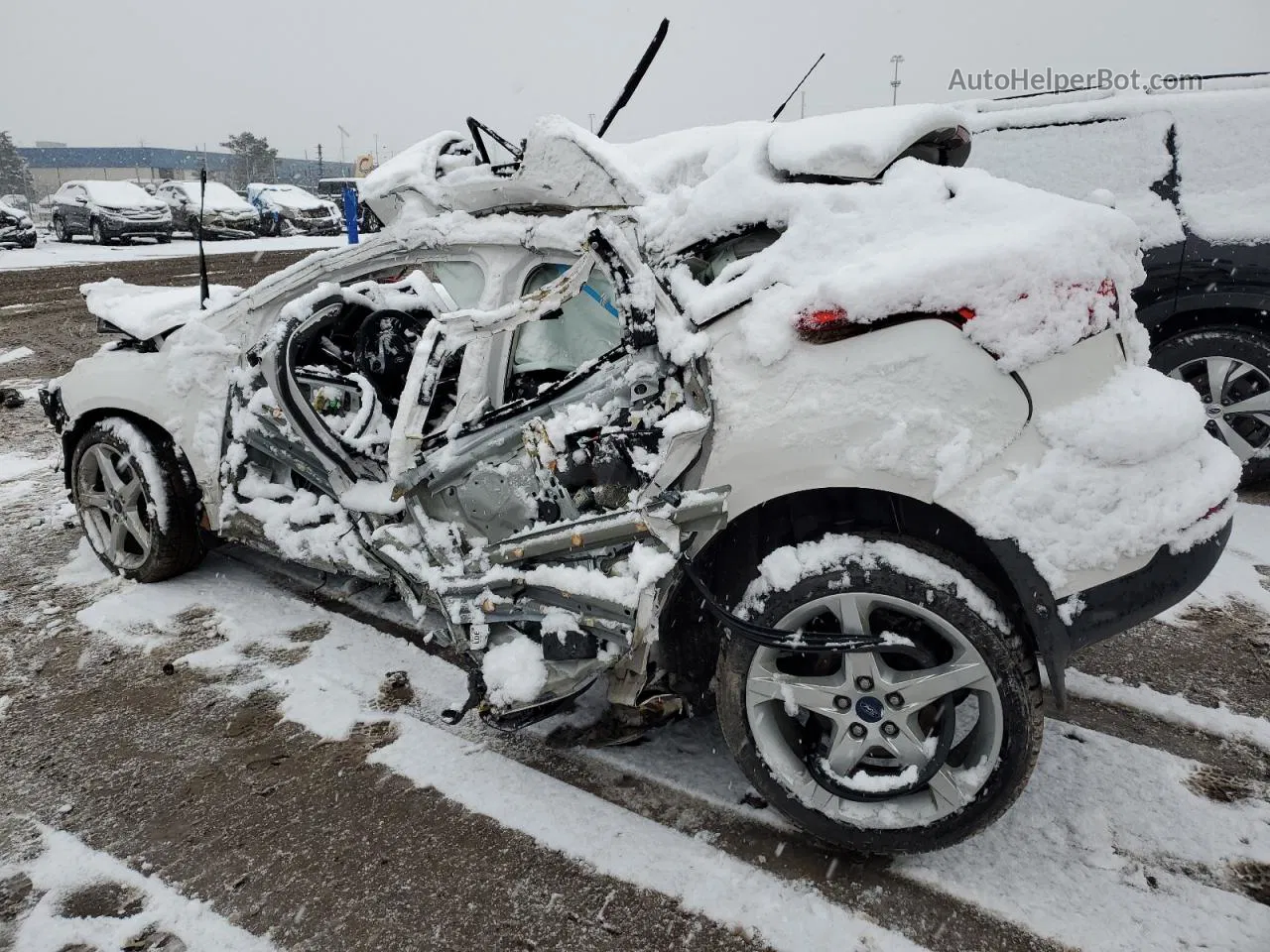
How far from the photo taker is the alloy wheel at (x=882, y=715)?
2129 mm

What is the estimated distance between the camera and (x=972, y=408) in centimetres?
206

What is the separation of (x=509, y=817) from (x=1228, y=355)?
15.1ft

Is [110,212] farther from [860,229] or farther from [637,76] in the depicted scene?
[860,229]

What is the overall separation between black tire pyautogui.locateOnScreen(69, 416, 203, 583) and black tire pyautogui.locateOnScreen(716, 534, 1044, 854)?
9.46 ft

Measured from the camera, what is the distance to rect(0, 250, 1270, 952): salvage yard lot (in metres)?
2.12

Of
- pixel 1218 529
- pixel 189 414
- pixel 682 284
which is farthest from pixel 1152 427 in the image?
pixel 189 414

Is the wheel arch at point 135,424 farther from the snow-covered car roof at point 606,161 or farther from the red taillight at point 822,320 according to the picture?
the red taillight at point 822,320

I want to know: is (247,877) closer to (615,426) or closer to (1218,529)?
(615,426)

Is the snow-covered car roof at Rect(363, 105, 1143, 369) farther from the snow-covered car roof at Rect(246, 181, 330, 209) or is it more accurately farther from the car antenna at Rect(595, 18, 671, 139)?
the snow-covered car roof at Rect(246, 181, 330, 209)

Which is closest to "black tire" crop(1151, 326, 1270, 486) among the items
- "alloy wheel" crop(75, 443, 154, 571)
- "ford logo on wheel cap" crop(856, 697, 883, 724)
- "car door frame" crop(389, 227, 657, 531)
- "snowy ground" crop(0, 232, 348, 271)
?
"ford logo on wheel cap" crop(856, 697, 883, 724)

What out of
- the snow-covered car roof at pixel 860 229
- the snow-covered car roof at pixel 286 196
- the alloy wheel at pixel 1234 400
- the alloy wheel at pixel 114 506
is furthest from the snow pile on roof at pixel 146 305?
the snow-covered car roof at pixel 286 196

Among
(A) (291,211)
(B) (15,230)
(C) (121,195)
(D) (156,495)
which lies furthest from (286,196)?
(D) (156,495)

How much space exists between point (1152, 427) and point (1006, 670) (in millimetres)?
694

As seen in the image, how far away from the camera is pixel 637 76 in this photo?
3.23 meters
